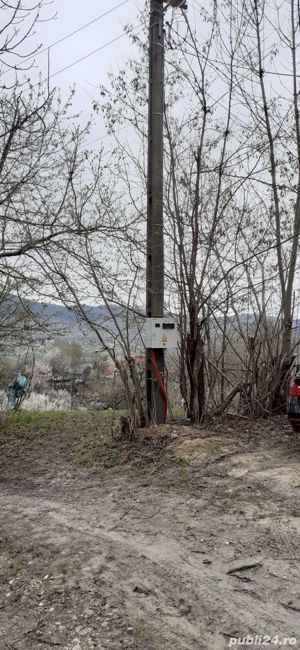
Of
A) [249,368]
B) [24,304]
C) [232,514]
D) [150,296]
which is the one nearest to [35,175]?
[24,304]

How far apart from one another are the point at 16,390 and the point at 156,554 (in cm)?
974

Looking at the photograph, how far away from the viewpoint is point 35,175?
820cm

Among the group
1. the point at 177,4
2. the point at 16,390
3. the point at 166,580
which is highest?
the point at 177,4

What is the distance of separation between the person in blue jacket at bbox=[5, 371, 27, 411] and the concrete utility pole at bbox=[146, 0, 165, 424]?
20.7ft

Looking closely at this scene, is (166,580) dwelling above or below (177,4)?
below

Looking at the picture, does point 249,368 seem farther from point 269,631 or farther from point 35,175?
point 269,631

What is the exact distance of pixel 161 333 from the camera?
711cm

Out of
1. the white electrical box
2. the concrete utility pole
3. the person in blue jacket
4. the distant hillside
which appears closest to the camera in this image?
the white electrical box

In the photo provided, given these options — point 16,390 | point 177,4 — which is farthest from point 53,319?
point 177,4

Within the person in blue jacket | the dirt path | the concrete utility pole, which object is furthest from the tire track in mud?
the person in blue jacket

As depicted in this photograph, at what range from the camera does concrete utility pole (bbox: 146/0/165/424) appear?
289 inches

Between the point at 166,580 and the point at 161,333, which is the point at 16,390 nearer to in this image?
the point at 161,333

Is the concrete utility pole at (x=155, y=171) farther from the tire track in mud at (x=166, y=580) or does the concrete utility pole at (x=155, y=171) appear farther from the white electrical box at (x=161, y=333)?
the tire track in mud at (x=166, y=580)

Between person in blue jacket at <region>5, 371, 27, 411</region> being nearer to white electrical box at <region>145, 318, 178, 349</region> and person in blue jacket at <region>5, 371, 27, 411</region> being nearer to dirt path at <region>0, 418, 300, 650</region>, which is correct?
white electrical box at <region>145, 318, 178, 349</region>
